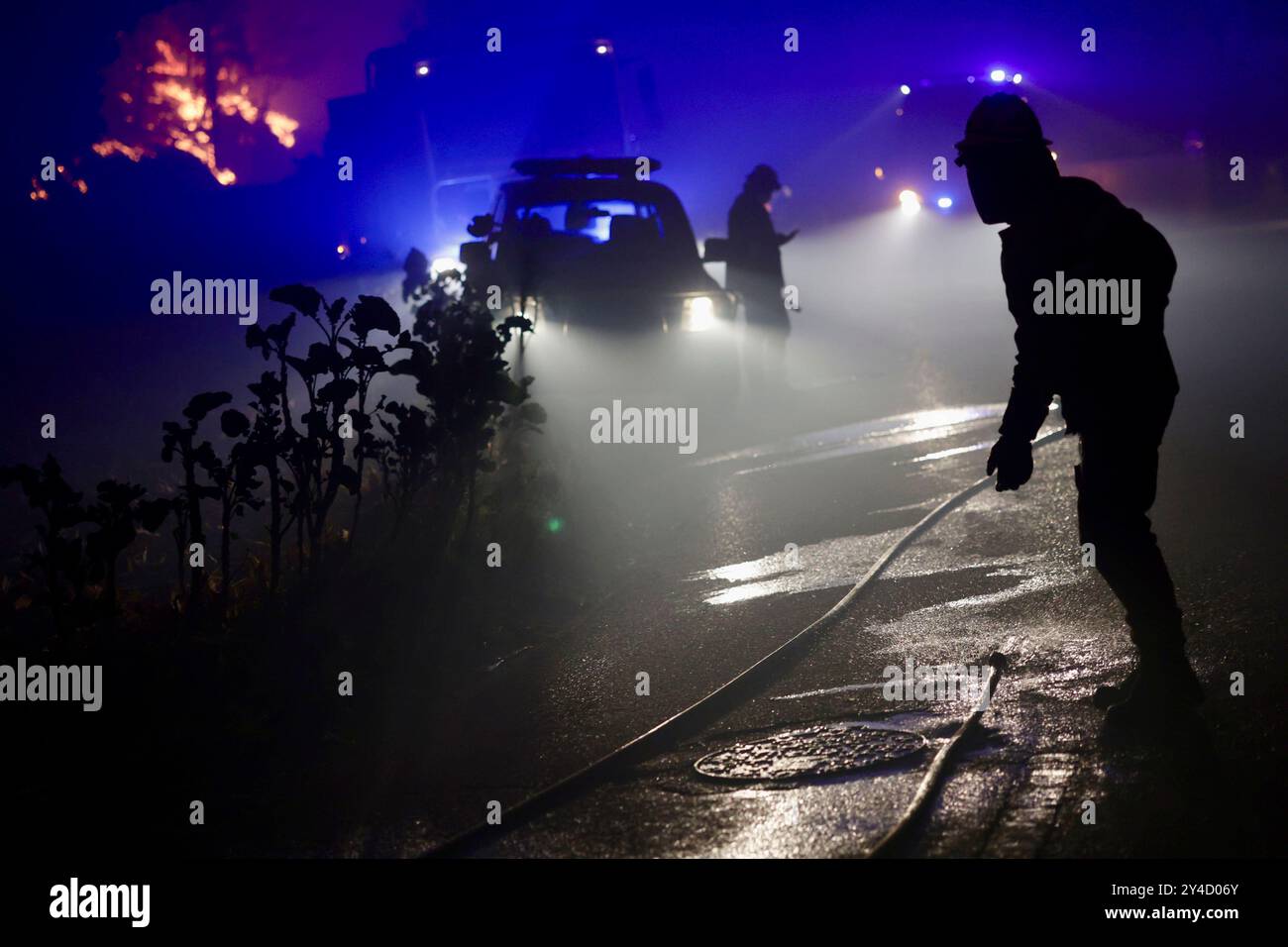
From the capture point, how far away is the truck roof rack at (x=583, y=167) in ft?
45.5

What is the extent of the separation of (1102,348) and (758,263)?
10.5 m

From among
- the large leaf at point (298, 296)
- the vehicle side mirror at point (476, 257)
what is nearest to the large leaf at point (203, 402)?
the large leaf at point (298, 296)

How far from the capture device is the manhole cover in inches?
183

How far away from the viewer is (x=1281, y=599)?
19.4ft

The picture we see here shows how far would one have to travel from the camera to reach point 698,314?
1242 cm

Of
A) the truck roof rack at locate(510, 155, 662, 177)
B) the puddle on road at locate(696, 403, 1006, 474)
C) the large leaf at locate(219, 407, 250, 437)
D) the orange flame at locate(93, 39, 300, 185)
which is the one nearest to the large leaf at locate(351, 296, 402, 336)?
the large leaf at locate(219, 407, 250, 437)

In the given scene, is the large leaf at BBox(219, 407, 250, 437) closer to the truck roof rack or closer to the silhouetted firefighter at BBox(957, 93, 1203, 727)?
the silhouetted firefighter at BBox(957, 93, 1203, 727)

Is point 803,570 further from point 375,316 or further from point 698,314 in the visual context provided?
point 698,314

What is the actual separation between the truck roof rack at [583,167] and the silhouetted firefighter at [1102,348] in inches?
362

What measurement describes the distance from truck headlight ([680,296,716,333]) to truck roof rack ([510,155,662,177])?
Answer: 2188mm

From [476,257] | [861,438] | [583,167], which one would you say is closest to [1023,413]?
[861,438]
